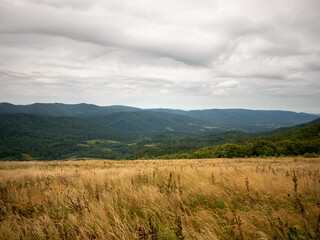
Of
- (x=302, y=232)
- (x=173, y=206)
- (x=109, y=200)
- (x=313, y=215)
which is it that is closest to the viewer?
(x=302, y=232)

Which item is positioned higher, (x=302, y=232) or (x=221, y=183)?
(x=302, y=232)

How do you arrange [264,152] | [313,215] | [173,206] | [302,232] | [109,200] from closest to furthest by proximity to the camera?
1. [302,232]
2. [313,215]
3. [173,206]
4. [109,200]
5. [264,152]

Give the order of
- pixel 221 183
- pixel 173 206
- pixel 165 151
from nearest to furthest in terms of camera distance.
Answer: pixel 173 206, pixel 221 183, pixel 165 151

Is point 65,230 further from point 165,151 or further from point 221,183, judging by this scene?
point 165,151

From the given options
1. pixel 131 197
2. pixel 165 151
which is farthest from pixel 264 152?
pixel 165 151

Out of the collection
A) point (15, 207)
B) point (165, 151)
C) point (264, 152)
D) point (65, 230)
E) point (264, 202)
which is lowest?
point (165, 151)

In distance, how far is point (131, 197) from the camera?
14.1 ft

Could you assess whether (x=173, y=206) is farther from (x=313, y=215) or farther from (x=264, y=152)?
(x=264, y=152)

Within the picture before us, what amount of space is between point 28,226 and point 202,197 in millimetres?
4053

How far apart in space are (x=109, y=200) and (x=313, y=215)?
458 cm

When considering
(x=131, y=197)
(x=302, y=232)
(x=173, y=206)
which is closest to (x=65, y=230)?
(x=131, y=197)

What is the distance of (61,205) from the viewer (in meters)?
4.35

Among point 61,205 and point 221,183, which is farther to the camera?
point 221,183

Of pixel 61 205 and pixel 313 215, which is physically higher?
pixel 313 215
